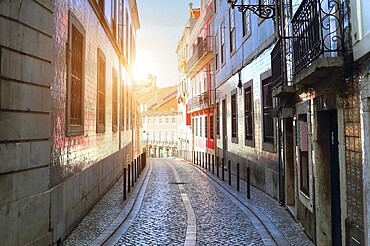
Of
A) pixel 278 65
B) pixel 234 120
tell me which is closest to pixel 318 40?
pixel 278 65

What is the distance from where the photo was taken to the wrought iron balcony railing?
4535mm

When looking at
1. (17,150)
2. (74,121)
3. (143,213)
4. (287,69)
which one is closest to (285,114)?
(287,69)

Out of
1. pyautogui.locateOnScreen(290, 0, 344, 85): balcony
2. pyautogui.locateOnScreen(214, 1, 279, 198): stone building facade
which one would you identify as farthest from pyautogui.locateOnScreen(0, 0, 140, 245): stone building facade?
pyautogui.locateOnScreen(214, 1, 279, 198): stone building facade

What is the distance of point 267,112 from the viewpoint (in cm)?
1041

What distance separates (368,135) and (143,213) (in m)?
5.46

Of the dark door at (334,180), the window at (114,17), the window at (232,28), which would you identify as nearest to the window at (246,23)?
the window at (232,28)

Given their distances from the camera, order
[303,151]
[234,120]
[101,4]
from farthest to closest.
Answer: [234,120], [101,4], [303,151]

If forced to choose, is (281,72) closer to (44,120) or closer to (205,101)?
(44,120)

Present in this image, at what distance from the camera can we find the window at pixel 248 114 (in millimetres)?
12156

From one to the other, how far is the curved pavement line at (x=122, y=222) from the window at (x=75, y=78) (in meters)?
1.97

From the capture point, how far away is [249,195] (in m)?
9.66

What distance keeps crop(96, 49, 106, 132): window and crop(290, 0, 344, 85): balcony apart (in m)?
5.57

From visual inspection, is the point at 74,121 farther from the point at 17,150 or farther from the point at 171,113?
the point at 171,113

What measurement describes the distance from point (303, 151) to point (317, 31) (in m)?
2.68
